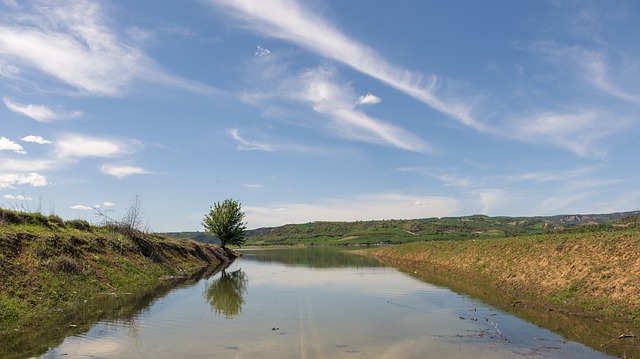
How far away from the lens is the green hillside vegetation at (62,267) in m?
22.3

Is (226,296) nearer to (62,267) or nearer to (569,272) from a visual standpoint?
(62,267)

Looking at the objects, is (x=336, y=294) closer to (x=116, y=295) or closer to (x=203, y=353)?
(x=116, y=295)

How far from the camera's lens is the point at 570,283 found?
99.7 ft

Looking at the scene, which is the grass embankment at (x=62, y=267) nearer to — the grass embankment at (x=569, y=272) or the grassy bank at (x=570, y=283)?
the grassy bank at (x=570, y=283)

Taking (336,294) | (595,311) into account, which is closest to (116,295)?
(336,294)

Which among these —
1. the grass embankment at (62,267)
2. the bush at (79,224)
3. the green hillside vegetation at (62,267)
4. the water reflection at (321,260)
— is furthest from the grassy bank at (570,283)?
the bush at (79,224)

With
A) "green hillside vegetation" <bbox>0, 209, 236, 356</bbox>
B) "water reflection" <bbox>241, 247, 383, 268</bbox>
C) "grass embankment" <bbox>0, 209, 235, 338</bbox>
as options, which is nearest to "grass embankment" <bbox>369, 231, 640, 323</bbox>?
"water reflection" <bbox>241, 247, 383, 268</bbox>

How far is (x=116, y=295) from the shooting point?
3125cm

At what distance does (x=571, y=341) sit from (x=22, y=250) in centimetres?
3511

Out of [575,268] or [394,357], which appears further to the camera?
[575,268]

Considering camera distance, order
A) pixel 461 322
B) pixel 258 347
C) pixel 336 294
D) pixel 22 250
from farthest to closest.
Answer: pixel 336 294
pixel 22 250
pixel 461 322
pixel 258 347

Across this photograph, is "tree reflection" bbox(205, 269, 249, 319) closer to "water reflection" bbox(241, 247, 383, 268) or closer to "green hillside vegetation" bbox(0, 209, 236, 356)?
"green hillside vegetation" bbox(0, 209, 236, 356)

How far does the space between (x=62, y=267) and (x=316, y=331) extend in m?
21.3

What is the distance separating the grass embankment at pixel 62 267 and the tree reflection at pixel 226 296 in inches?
237
